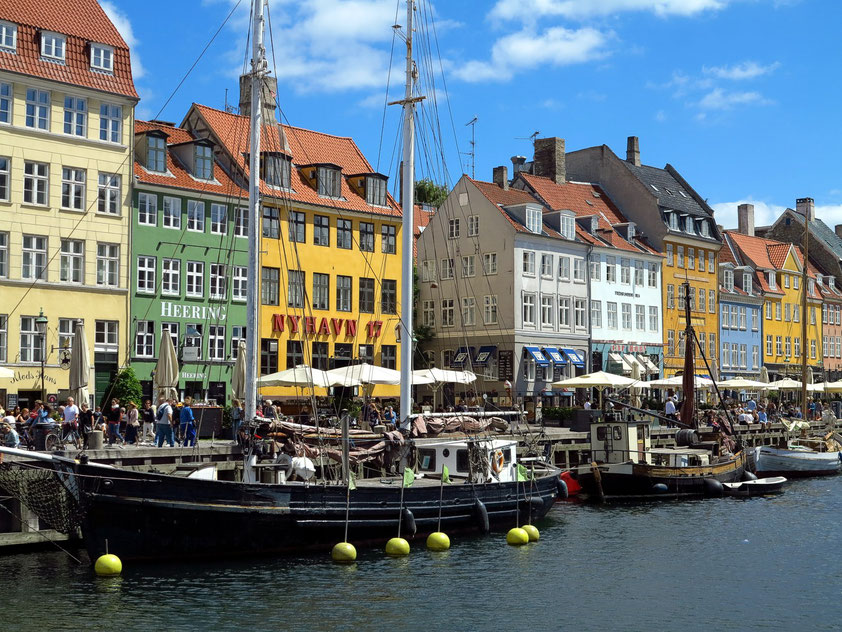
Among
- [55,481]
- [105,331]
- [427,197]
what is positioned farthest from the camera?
[427,197]

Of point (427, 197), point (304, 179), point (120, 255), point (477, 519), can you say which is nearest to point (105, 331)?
point (120, 255)

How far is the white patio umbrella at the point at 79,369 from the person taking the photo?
107 ft

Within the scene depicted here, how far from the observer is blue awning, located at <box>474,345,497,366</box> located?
6259 cm

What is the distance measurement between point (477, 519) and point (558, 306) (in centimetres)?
3824

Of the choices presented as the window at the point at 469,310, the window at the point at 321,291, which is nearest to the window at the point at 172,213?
the window at the point at 321,291

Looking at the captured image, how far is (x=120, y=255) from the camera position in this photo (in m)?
47.4

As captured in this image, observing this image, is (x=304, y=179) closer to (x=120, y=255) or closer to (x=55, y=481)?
(x=120, y=255)

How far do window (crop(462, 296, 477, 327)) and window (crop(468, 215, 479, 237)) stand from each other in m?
3.73

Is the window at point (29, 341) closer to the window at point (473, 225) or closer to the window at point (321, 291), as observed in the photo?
Answer: the window at point (321, 291)

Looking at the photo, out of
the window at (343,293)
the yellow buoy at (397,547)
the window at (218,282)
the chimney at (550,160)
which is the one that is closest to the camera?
the yellow buoy at (397,547)

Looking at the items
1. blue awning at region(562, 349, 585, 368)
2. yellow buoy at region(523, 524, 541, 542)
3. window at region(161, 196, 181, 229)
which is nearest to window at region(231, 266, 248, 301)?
window at region(161, 196, 181, 229)

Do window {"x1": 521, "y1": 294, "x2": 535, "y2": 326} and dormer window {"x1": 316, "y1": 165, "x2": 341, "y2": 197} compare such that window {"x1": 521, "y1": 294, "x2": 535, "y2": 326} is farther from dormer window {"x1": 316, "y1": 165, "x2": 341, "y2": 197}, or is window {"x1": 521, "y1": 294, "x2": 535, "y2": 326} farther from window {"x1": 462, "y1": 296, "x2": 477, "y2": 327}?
dormer window {"x1": 316, "y1": 165, "x2": 341, "y2": 197}

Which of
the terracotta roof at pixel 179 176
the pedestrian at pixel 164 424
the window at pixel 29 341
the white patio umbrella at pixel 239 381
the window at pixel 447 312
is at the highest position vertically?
the terracotta roof at pixel 179 176

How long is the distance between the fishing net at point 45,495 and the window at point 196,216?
27291mm
